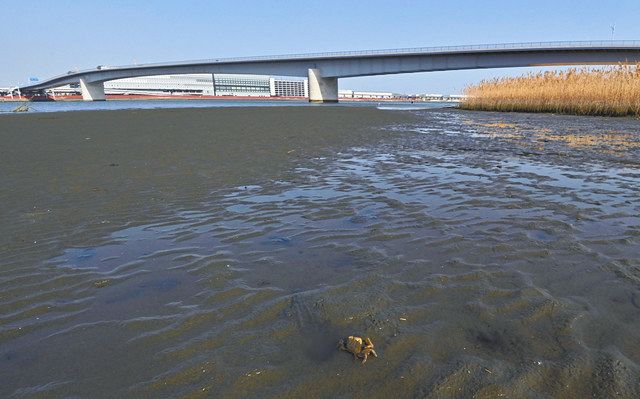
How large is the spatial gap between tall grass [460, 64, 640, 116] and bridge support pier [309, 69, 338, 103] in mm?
36870

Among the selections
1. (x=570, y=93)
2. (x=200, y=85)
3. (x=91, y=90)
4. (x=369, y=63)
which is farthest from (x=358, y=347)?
(x=200, y=85)

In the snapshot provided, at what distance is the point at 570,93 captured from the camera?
25562 millimetres

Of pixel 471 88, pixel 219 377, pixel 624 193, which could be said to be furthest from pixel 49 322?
pixel 471 88

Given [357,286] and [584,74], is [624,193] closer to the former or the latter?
[357,286]

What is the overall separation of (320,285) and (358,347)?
3.06ft

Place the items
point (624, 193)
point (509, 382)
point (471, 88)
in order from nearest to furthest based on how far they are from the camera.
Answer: point (509, 382) → point (624, 193) → point (471, 88)

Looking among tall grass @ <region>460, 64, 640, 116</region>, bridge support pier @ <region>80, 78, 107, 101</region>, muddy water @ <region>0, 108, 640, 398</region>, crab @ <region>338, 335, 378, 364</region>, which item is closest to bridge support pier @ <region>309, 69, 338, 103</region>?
tall grass @ <region>460, 64, 640, 116</region>

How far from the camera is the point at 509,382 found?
2082mm

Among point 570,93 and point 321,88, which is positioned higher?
point 321,88

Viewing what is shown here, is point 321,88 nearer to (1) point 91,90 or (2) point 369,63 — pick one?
(2) point 369,63

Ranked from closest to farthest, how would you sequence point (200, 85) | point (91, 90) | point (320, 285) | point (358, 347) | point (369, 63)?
1. point (358, 347)
2. point (320, 285)
3. point (369, 63)
4. point (91, 90)
5. point (200, 85)

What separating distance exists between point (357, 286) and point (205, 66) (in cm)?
8336

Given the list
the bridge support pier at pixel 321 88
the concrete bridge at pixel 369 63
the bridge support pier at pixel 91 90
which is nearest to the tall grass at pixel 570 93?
the concrete bridge at pixel 369 63

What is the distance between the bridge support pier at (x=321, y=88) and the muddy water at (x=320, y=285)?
208ft
